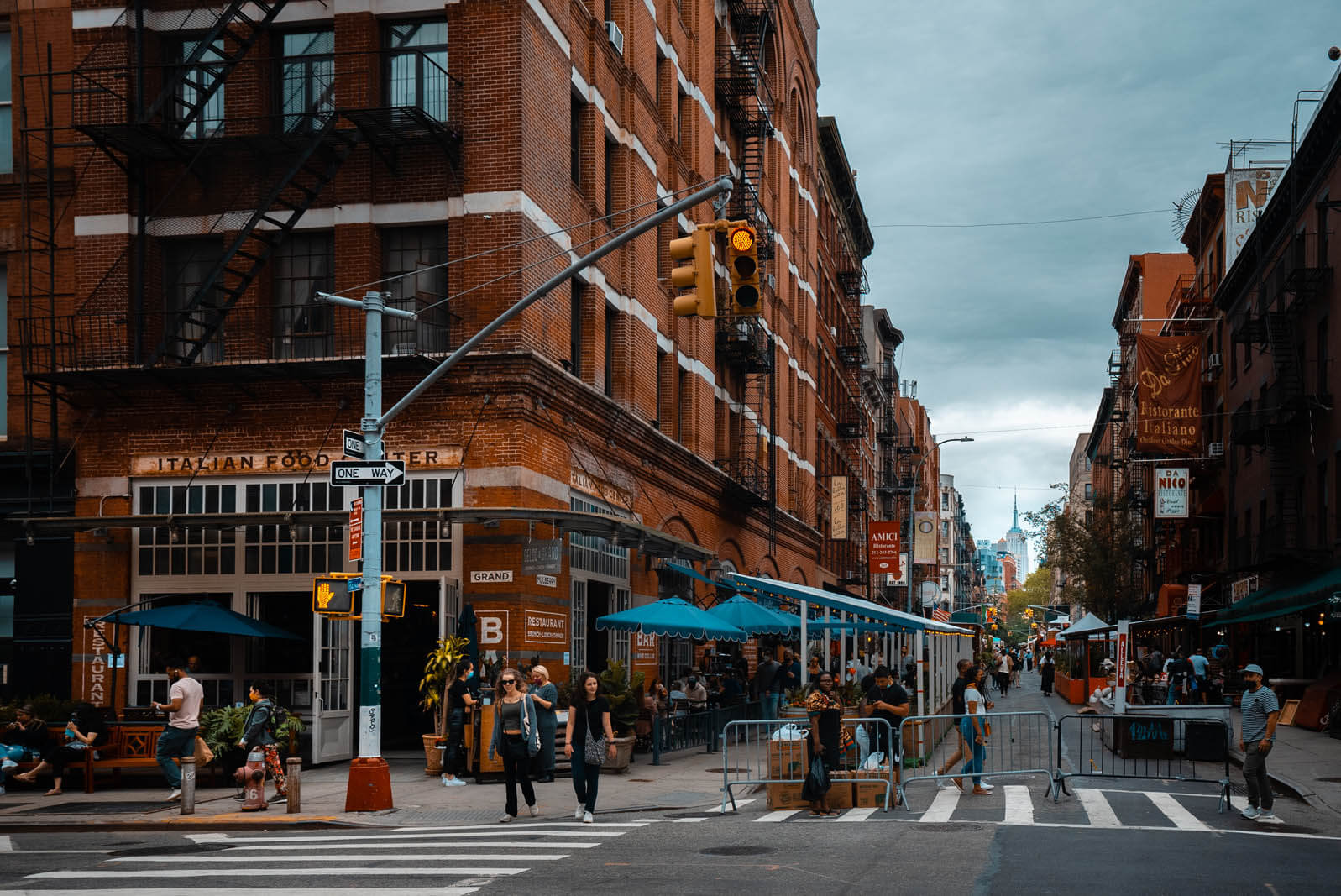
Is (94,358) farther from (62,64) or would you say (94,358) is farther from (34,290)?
(62,64)

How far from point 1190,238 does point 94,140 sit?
51.2 m

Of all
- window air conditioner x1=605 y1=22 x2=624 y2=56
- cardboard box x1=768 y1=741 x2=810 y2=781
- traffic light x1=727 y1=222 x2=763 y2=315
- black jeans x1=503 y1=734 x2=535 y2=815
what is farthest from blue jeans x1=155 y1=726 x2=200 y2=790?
window air conditioner x1=605 y1=22 x2=624 y2=56

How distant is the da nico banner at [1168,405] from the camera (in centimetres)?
4884

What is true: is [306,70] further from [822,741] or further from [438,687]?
[822,741]

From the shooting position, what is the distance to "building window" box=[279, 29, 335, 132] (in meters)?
25.3

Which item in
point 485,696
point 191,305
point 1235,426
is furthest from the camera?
point 1235,426

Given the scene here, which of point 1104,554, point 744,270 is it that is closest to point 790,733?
point 744,270

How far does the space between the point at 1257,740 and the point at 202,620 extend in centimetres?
1494

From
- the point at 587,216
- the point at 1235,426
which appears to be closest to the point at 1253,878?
the point at 587,216

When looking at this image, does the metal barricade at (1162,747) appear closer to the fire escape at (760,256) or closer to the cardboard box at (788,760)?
the cardboard box at (788,760)

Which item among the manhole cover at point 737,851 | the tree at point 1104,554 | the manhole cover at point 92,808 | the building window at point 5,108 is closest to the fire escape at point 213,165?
the building window at point 5,108

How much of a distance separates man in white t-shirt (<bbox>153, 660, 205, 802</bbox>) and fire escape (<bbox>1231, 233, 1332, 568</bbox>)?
29.0m

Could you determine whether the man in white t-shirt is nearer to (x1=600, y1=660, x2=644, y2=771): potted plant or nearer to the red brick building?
the red brick building

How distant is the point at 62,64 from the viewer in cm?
2573
